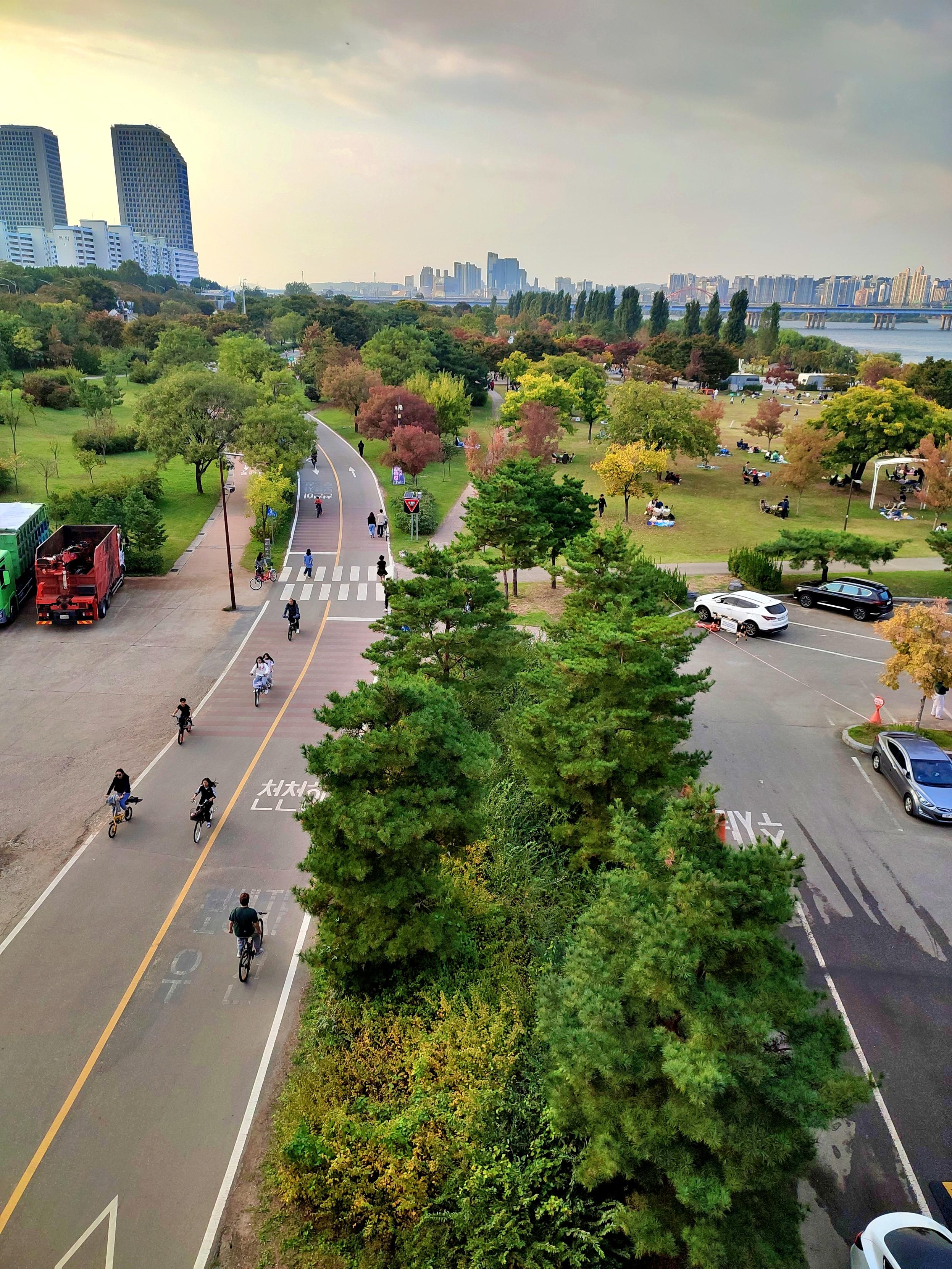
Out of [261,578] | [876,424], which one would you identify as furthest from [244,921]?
[876,424]

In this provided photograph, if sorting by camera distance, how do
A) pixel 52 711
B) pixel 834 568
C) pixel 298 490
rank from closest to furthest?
pixel 52 711
pixel 834 568
pixel 298 490

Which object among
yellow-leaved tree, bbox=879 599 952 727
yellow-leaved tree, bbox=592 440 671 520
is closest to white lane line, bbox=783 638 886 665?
yellow-leaved tree, bbox=879 599 952 727

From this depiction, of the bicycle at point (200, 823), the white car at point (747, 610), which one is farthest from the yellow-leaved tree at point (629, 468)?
the bicycle at point (200, 823)

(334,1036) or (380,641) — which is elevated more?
(380,641)

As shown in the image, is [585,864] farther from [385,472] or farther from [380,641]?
[385,472]

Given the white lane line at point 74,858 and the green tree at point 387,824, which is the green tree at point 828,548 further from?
the green tree at point 387,824

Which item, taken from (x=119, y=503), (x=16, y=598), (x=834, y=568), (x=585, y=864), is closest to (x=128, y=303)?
(x=119, y=503)
